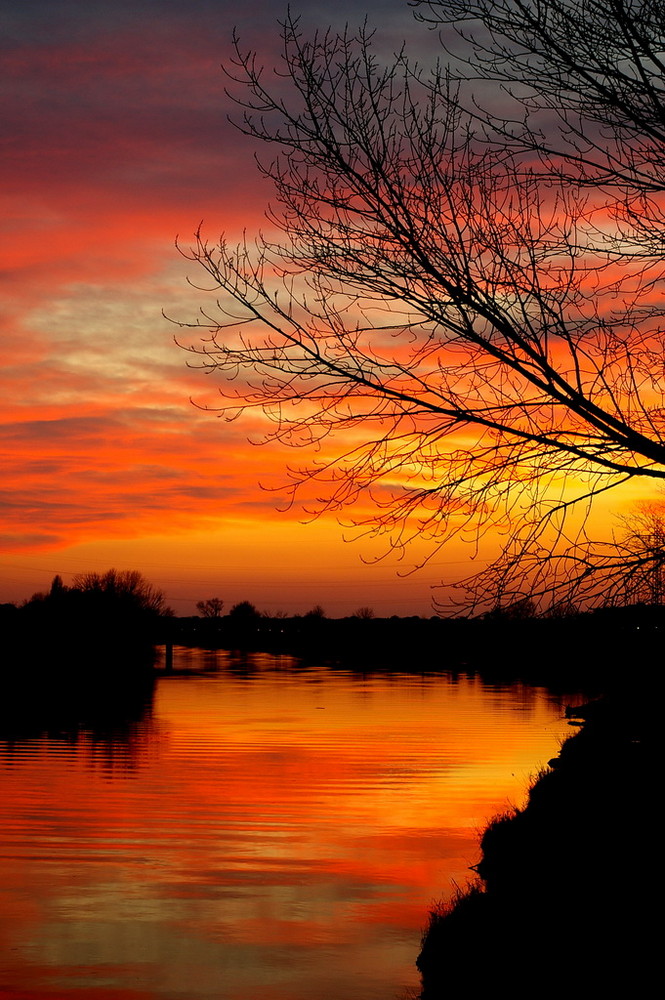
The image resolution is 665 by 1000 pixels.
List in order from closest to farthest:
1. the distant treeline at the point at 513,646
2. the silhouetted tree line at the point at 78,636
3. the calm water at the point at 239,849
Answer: the distant treeline at the point at 513,646 → the calm water at the point at 239,849 → the silhouetted tree line at the point at 78,636

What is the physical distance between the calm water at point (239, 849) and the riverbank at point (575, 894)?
151 cm

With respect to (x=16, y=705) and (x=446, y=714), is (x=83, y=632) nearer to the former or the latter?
(x=16, y=705)

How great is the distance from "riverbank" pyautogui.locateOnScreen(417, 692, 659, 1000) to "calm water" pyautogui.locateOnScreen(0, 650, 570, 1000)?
151 cm

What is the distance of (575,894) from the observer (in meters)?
13.4

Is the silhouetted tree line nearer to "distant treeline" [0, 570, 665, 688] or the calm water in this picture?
"distant treeline" [0, 570, 665, 688]

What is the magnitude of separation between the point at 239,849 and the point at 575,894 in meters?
13.5

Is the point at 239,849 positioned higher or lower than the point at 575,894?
lower

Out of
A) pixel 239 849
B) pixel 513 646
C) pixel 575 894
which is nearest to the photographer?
pixel 513 646

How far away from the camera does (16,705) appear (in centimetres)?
6788

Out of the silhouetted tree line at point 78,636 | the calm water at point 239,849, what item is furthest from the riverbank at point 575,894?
the silhouetted tree line at point 78,636

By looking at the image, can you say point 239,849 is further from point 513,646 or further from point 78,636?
point 78,636

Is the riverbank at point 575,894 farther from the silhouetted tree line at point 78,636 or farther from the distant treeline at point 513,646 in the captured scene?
the silhouetted tree line at point 78,636

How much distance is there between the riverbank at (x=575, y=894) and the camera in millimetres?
10781

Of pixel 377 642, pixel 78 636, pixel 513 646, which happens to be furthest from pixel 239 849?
pixel 377 642
